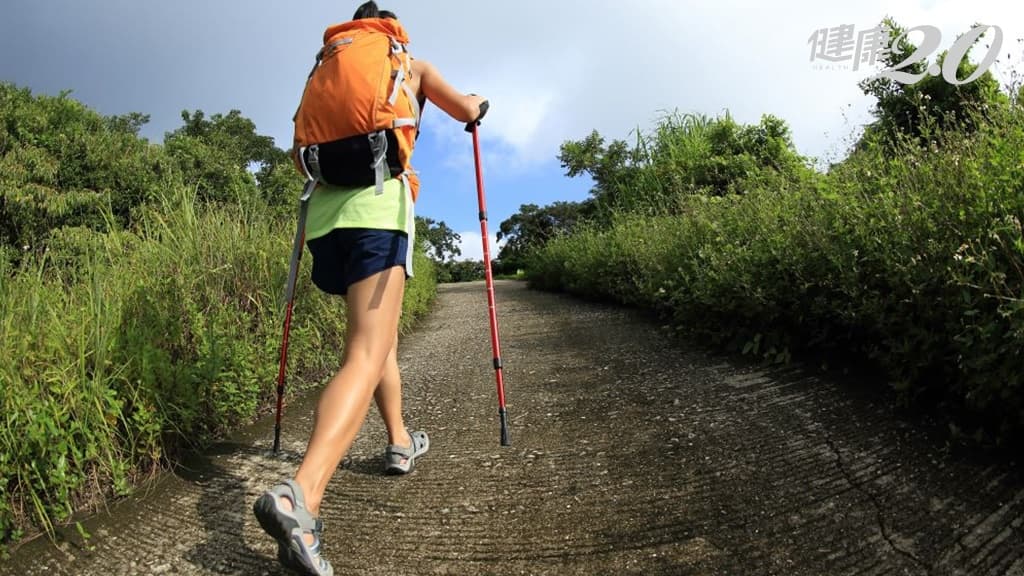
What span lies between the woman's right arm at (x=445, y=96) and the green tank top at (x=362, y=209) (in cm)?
50

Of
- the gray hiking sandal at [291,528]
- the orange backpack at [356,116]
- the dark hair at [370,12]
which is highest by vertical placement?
the dark hair at [370,12]

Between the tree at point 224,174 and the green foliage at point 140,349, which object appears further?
the tree at point 224,174

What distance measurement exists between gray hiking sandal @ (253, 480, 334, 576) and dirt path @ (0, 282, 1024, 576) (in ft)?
1.04

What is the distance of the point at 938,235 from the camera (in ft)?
8.57

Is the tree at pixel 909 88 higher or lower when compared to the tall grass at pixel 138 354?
higher

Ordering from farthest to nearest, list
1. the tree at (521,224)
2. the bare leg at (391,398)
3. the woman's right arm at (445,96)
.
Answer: the tree at (521,224)
the bare leg at (391,398)
the woman's right arm at (445,96)

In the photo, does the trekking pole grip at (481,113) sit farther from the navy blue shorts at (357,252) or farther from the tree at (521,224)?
the tree at (521,224)

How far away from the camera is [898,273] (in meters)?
2.72

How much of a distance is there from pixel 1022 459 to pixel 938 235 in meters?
0.93

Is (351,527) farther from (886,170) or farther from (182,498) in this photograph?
(886,170)

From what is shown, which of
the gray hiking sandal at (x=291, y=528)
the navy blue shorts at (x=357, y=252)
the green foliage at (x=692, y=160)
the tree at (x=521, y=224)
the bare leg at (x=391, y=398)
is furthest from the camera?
the tree at (x=521, y=224)

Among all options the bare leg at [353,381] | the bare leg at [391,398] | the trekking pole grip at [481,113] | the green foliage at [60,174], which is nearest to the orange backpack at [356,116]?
the bare leg at [353,381]

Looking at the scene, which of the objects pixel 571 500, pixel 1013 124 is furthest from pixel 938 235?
pixel 571 500

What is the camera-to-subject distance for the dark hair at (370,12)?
252 cm
